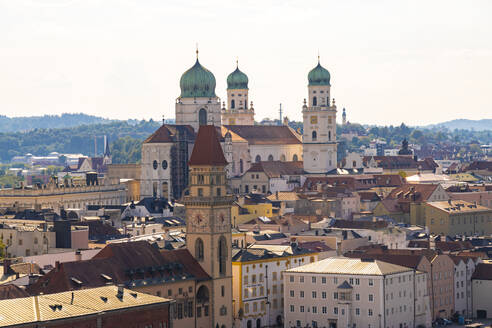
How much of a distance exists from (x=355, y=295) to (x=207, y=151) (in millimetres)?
16715

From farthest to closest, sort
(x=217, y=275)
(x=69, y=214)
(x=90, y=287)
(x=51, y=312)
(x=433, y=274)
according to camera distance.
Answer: (x=69, y=214)
(x=433, y=274)
(x=217, y=275)
(x=90, y=287)
(x=51, y=312)

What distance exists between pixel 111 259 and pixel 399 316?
2607 cm

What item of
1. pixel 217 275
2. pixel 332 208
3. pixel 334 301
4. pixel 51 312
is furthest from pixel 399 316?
pixel 332 208

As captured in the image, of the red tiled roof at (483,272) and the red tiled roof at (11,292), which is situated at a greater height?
the red tiled roof at (11,292)

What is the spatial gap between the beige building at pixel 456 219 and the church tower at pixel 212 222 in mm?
A: 62757

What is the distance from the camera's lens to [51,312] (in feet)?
328

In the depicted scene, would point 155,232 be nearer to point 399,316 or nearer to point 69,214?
point 69,214

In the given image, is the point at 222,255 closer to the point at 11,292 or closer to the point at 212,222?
the point at 212,222

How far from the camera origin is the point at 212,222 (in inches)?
4975

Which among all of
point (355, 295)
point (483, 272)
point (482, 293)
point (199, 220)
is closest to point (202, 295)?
point (199, 220)

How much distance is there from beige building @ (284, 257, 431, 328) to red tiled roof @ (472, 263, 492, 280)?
31.1 feet

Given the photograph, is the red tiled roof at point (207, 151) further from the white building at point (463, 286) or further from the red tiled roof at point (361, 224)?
the red tiled roof at point (361, 224)

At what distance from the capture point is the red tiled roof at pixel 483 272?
466 ft

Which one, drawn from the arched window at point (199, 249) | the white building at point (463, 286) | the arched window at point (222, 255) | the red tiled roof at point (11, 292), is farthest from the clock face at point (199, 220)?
the white building at point (463, 286)
